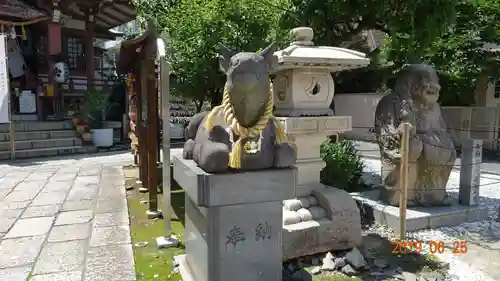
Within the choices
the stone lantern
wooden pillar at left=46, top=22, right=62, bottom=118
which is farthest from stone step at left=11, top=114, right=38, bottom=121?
the stone lantern

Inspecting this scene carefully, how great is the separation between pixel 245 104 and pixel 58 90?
1433 cm

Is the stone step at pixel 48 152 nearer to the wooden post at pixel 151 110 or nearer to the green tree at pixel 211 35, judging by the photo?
the green tree at pixel 211 35

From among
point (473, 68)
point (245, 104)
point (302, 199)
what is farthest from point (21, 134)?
point (473, 68)

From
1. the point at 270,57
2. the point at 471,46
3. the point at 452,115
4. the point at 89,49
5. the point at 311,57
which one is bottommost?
the point at 452,115

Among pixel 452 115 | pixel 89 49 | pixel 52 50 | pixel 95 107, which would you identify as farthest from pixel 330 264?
pixel 89 49

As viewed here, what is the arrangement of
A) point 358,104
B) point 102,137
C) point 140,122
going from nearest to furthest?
1. point 140,122
2. point 358,104
3. point 102,137

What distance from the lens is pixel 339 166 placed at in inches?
279

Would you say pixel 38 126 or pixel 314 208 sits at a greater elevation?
pixel 38 126

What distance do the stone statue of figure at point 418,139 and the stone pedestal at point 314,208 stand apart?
1288 millimetres

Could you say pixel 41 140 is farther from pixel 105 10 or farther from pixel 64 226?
pixel 64 226

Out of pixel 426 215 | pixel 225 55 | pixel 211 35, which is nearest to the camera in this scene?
pixel 225 55

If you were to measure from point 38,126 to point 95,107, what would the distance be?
201cm

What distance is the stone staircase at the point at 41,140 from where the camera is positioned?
36.5ft

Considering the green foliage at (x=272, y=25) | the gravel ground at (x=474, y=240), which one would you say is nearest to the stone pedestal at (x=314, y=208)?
the gravel ground at (x=474, y=240)
